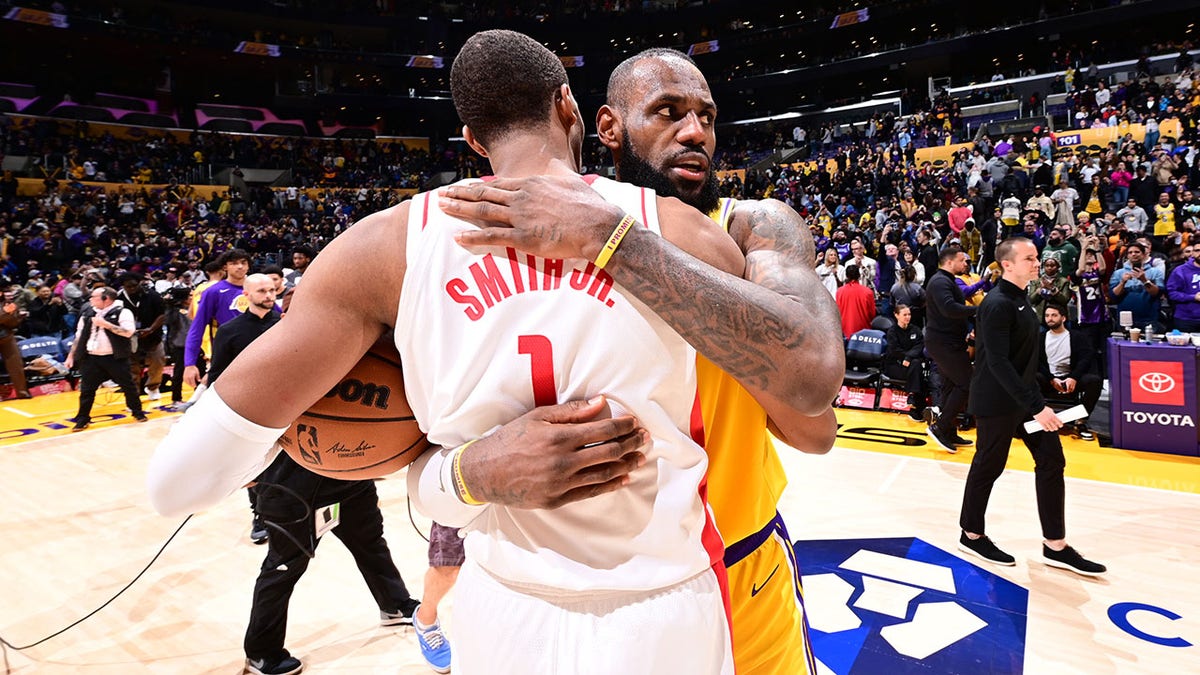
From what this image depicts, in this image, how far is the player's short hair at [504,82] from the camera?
3.86 ft

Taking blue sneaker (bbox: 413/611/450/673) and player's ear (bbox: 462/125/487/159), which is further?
blue sneaker (bbox: 413/611/450/673)

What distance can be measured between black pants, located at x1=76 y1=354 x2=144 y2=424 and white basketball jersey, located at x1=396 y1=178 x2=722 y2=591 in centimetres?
813

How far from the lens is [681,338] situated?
1086mm

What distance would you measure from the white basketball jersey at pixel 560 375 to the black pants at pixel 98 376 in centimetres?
813

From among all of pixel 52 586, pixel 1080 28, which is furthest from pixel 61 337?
pixel 1080 28

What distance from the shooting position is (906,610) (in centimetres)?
345

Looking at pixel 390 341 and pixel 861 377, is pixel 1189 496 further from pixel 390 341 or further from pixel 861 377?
pixel 390 341

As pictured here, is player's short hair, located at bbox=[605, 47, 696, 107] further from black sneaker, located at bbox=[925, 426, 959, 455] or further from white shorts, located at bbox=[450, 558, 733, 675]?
black sneaker, located at bbox=[925, 426, 959, 455]

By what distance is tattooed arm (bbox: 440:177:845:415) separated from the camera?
3.31ft

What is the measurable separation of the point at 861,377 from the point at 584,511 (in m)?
7.45

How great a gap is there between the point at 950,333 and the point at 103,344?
8399 mm

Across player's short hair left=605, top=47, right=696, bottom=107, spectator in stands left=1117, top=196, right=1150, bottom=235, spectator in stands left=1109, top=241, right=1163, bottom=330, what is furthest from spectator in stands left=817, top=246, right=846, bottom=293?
player's short hair left=605, top=47, right=696, bottom=107

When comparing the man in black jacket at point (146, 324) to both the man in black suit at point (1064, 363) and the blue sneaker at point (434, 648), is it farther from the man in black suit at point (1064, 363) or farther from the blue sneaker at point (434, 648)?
the man in black suit at point (1064, 363)

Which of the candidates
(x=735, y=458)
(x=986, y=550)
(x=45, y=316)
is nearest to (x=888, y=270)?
(x=986, y=550)
